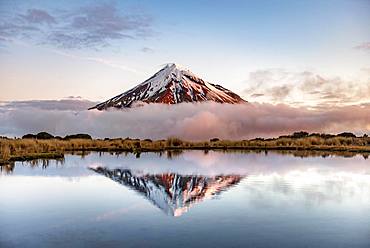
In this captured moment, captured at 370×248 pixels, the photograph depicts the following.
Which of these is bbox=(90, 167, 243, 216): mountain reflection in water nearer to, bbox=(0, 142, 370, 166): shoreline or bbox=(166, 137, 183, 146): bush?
bbox=(0, 142, 370, 166): shoreline

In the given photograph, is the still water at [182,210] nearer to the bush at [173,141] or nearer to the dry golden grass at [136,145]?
the dry golden grass at [136,145]

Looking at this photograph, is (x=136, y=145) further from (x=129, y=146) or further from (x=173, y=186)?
(x=173, y=186)

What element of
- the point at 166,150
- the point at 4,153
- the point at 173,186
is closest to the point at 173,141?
the point at 166,150

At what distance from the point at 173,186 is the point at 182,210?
4474mm

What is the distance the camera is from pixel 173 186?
51.0 ft

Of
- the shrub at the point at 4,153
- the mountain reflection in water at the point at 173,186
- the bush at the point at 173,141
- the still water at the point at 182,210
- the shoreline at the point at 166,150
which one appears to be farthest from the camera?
the bush at the point at 173,141

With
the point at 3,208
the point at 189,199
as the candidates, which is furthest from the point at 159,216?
the point at 3,208

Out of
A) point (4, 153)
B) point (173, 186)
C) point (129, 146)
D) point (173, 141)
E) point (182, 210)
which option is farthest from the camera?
point (173, 141)

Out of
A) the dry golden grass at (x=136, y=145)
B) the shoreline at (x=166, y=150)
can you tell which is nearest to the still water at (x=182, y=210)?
the shoreline at (x=166, y=150)

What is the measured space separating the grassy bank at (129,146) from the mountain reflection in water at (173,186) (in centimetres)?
849

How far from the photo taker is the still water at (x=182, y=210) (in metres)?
8.16

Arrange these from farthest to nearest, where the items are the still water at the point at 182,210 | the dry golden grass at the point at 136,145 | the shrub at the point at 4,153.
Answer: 1. the dry golden grass at the point at 136,145
2. the shrub at the point at 4,153
3. the still water at the point at 182,210

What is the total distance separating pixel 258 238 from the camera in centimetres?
821

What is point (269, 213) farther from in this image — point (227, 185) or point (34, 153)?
point (34, 153)
